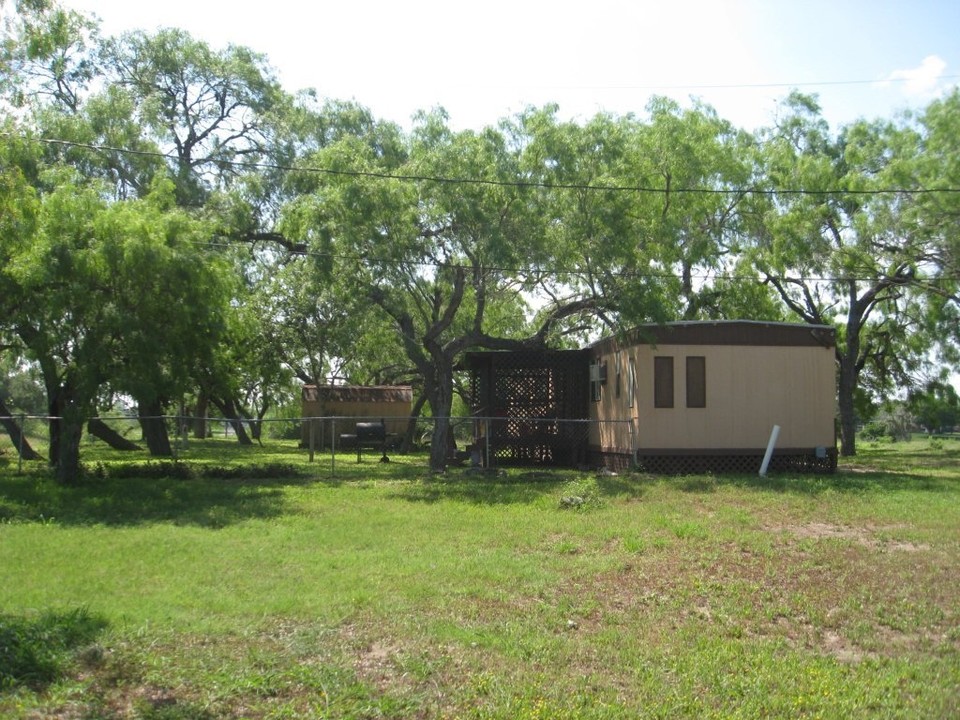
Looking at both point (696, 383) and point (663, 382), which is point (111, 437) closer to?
point (663, 382)

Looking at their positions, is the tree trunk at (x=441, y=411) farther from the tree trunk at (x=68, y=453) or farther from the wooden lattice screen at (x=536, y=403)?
the tree trunk at (x=68, y=453)

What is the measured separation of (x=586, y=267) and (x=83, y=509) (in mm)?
10312

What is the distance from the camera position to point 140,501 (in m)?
13.5

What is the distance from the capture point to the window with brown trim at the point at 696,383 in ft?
58.0

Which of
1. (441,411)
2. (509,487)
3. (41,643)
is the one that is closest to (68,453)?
(509,487)

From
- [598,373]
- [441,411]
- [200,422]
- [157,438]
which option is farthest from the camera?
[200,422]

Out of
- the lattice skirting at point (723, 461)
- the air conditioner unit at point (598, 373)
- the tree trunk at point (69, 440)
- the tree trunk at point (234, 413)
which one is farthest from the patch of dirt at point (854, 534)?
the tree trunk at point (234, 413)

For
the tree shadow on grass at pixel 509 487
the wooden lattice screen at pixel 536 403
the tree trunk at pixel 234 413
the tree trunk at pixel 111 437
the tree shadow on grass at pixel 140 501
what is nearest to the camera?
the tree shadow on grass at pixel 140 501

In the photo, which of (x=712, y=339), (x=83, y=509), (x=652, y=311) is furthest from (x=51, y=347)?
(x=712, y=339)

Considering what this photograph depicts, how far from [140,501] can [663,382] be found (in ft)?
32.0

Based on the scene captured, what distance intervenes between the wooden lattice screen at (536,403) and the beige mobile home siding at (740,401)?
3489 mm

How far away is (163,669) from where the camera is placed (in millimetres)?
5609

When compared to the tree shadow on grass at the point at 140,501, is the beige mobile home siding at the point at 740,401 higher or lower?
higher

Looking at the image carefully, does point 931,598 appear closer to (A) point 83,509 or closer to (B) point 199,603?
(B) point 199,603
